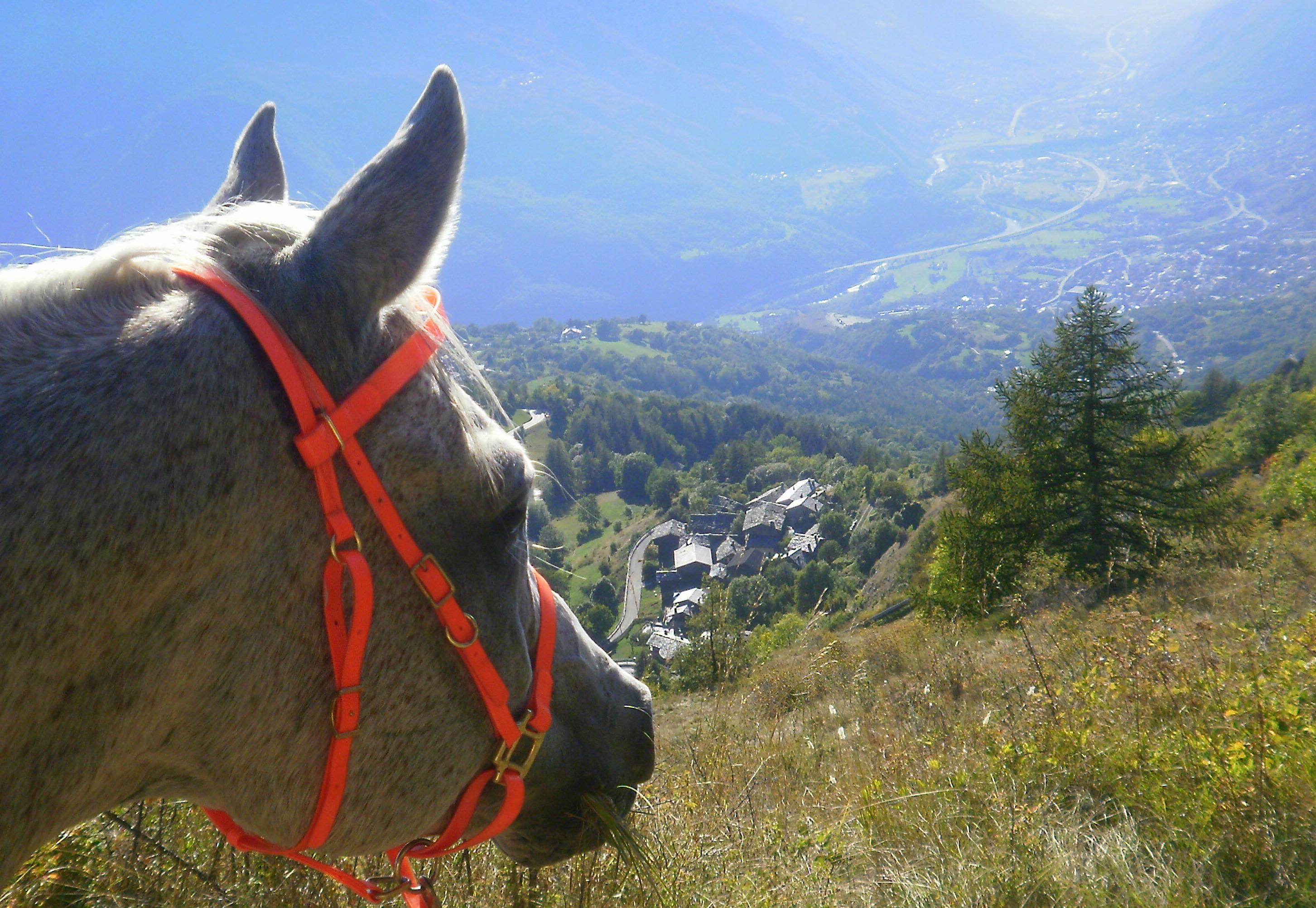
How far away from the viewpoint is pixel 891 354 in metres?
181

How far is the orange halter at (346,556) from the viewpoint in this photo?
41.5 inches

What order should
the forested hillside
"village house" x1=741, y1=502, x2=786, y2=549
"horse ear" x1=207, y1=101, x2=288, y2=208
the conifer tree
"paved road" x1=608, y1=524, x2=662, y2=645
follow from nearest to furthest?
"horse ear" x1=207, y1=101, x2=288, y2=208 < the conifer tree < "paved road" x1=608, y1=524, x2=662, y2=645 < "village house" x1=741, y1=502, x2=786, y2=549 < the forested hillside

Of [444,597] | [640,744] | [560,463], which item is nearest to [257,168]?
[444,597]

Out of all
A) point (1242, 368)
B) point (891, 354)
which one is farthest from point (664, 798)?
point (891, 354)

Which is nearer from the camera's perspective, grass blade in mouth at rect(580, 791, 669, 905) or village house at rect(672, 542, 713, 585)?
grass blade in mouth at rect(580, 791, 669, 905)

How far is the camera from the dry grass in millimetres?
2338

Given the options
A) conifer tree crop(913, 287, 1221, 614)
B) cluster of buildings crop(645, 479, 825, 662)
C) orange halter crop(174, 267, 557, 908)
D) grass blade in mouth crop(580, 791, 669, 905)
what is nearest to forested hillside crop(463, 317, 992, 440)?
cluster of buildings crop(645, 479, 825, 662)

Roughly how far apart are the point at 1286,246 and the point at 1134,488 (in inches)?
8935

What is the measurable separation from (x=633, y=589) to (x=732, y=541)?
22.1m

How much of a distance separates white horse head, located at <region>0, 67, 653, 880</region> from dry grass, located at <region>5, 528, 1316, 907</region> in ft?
3.21

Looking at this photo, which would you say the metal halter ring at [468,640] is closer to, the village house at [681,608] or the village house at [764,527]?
the village house at [681,608]

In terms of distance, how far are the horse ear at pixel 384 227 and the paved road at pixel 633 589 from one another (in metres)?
28.7

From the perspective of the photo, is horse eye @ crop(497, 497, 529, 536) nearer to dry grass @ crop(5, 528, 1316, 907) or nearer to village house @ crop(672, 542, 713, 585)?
dry grass @ crop(5, 528, 1316, 907)

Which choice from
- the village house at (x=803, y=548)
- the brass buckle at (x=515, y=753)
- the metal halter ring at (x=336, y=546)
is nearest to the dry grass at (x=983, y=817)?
the brass buckle at (x=515, y=753)
